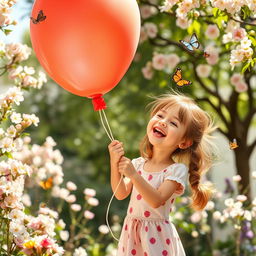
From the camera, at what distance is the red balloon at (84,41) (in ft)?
8.58

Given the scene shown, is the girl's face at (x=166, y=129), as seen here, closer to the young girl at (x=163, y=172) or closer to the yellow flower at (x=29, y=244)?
the young girl at (x=163, y=172)

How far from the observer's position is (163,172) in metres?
2.82

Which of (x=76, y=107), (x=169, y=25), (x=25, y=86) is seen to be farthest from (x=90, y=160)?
(x=25, y=86)

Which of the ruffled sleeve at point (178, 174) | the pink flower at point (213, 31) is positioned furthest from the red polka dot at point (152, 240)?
the pink flower at point (213, 31)

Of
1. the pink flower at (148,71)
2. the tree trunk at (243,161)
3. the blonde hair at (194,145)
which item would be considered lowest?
the tree trunk at (243,161)

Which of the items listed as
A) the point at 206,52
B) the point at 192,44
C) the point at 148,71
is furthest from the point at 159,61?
the point at 192,44

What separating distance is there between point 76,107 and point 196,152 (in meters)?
8.53

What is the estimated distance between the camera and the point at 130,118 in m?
10.7

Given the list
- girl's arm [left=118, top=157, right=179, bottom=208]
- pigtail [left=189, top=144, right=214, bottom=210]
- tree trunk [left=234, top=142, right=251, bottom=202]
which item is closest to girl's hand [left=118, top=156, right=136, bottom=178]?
girl's arm [left=118, top=157, right=179, bottom=208]

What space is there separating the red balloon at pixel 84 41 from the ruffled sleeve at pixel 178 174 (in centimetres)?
55

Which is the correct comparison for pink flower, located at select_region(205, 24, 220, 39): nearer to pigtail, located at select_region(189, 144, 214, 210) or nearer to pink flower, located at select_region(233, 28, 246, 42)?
pink flower, located at select_region(233, 28, 246, 42)

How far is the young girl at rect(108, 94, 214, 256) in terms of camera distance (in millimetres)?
2744

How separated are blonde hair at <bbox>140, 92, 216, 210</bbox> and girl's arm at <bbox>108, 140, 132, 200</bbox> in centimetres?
23

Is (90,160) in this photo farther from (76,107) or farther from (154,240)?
(154,240)
